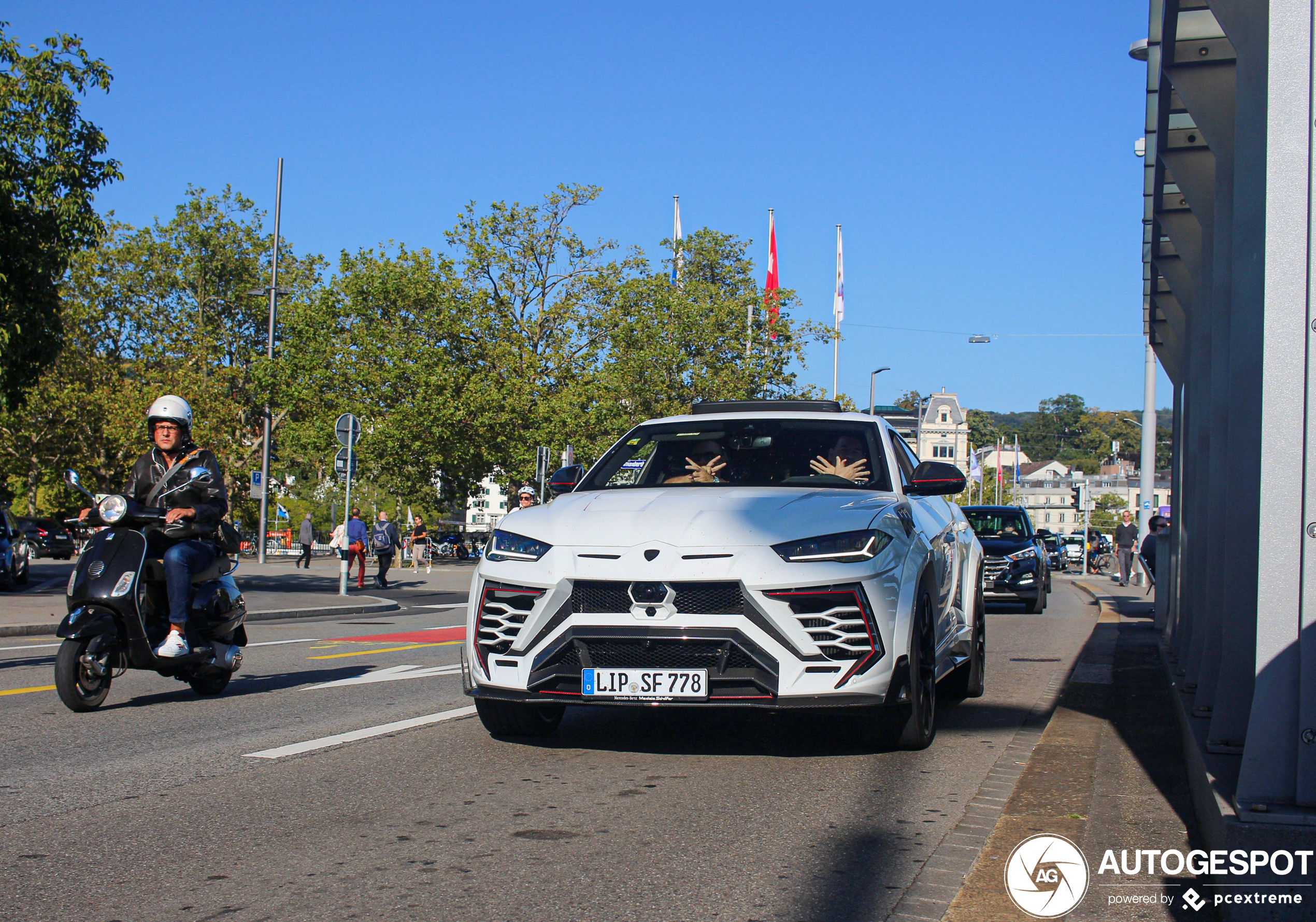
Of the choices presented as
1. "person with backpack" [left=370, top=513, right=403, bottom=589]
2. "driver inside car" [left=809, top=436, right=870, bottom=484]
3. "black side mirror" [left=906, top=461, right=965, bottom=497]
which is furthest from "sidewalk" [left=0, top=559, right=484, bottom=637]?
"black side mirror" [left=906, top=461, right=965, bottom=497]

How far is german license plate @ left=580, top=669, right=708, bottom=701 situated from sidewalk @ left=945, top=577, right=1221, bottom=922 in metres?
1.38

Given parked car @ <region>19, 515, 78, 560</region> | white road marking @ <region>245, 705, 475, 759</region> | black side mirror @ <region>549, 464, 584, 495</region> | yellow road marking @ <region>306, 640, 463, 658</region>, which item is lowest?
parked car @ <region>19, 515, 78, 560</region>

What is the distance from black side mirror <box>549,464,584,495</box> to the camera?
7457 mm

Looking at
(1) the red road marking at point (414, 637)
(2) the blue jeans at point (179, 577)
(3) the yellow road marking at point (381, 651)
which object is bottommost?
(1) the red road marking at point (414, 637)

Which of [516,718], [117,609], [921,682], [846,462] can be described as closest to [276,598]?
[117,609]

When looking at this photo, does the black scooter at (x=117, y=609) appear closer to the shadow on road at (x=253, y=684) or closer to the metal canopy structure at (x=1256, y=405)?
the shadow on road at (x=253, y=684)

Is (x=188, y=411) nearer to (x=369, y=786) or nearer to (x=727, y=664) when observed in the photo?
(x=369, y=786)

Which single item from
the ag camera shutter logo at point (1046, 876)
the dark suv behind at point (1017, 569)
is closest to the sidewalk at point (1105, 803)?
the ag camera shutter logo at point (1046, 876)

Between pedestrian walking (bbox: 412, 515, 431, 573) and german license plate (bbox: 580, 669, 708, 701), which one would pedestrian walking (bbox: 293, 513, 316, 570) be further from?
german license plate (bbox: 580, 669, 708, 701)

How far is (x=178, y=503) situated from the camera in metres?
7.84

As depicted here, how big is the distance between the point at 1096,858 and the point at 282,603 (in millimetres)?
17654

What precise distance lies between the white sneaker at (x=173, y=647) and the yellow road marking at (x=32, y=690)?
62.9 inches

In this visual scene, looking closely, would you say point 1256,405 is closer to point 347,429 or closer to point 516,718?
point 516,718

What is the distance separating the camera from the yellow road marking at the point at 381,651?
11688 mm
